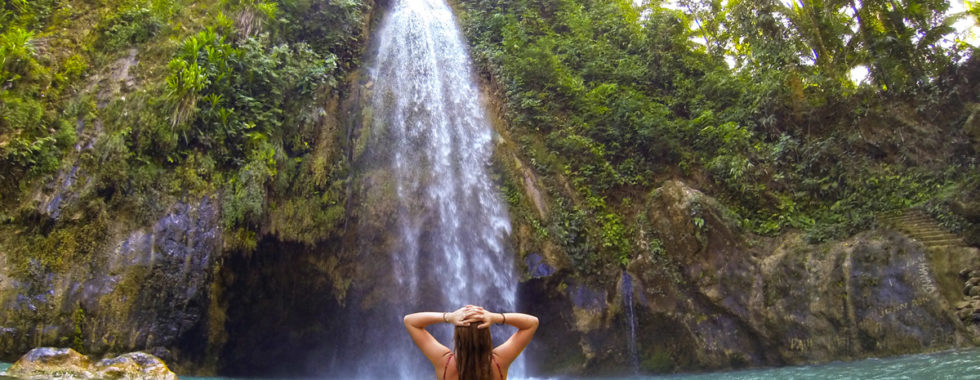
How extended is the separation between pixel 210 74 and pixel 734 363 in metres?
10.5

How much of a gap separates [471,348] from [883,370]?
7.72 meters

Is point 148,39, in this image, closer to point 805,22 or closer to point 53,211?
point 53,211

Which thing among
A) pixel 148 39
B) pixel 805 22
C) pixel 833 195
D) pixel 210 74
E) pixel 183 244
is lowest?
pixel 183 244

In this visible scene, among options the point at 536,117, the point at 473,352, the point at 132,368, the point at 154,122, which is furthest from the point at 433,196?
the point at 473,352

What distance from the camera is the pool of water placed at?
6.35 meters

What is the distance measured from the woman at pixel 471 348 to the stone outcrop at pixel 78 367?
5.77 m

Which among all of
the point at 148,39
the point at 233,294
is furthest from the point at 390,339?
the point at 148,39

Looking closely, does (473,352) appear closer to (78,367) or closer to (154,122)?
(78,367)

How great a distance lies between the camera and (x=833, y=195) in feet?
34.6

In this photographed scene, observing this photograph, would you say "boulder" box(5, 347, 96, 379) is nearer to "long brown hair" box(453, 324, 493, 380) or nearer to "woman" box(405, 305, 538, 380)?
Result: "woman" box(405, 305, 538, 380)

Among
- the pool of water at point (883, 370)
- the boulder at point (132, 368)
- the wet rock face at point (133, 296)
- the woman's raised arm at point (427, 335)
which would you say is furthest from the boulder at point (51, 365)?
the woman's raised arm at point (427, 335)

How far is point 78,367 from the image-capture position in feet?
19.8

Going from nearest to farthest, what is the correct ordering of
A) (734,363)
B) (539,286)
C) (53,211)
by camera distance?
(53,211), (734,363), (539,286)

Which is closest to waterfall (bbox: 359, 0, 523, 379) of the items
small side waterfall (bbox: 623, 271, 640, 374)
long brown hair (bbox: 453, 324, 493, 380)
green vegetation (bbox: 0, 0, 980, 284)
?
green vegetation (bbox: 0, 0, 980, 284)
